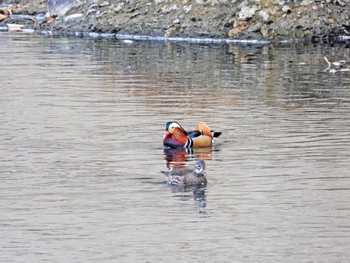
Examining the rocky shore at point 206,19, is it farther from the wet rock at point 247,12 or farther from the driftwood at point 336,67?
the driftwood at point 336,67

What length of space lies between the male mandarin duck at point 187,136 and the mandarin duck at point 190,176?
3.08 meters

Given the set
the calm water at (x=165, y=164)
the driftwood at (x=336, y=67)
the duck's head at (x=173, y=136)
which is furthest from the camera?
the driftwood at (x=336, y=67)

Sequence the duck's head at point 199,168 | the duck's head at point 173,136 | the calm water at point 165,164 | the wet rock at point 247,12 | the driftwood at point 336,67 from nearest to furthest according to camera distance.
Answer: the calm water at point 165,164 < the duck's head at point 199,168 < the duck's head at point 173,136 < the driftwood at point 336,67 < the wet rock at point 247,12

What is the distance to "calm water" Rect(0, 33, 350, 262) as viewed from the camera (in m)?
15.9

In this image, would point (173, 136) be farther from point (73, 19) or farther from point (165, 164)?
point (73, 19)

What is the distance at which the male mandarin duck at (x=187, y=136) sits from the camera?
2236 centimetres

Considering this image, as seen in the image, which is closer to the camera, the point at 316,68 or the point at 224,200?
the point at 224,200

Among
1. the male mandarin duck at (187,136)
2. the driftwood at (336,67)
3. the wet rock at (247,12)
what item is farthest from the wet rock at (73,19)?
the male mandarin duck at (187,136)

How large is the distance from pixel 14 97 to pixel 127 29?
17.6 m

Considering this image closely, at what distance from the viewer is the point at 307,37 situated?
43.0m

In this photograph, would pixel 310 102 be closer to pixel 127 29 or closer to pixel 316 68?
pixel 316 68

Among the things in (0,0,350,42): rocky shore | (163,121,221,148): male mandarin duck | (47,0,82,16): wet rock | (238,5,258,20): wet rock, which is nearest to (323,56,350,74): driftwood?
(0,0,350,42): rocky shore

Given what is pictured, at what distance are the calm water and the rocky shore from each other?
23.9 ft

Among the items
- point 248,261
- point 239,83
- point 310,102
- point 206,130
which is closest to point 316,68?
point 239,83
